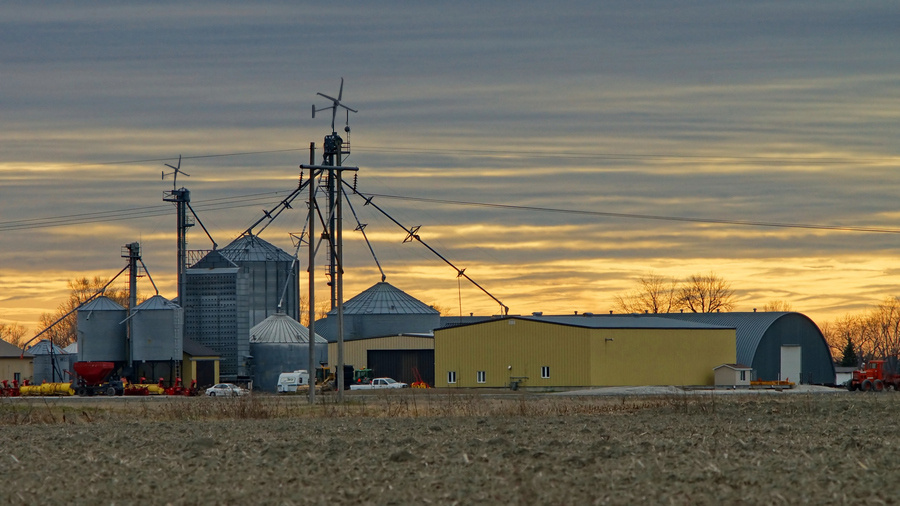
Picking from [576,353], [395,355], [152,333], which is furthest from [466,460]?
[395,355]

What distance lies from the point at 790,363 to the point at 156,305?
43.3 meters

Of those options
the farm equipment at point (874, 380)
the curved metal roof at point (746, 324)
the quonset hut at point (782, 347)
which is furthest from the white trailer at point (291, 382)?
the farm equipment at point (874, 380)

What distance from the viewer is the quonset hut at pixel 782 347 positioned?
77.4 m

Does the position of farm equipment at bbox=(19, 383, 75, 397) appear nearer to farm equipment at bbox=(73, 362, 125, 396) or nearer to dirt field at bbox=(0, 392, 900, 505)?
farm equipment at bbox=(73, 362, 125, 396)

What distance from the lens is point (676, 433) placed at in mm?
23312

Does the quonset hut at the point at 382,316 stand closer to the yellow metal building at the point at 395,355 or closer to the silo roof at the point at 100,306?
the yellow metal building at the point at 395,355

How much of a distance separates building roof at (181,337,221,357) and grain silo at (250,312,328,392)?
291 cm

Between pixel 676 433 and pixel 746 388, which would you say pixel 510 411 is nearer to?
pixel 676 433

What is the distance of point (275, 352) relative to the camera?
73.4 meters

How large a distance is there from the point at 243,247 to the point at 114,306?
538 inches

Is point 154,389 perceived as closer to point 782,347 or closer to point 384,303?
point 384,303

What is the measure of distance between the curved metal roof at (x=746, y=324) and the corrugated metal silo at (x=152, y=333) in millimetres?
35294

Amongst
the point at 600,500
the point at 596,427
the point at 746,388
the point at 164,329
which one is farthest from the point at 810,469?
the point at 164,329

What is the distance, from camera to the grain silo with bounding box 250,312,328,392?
73.5 metres
